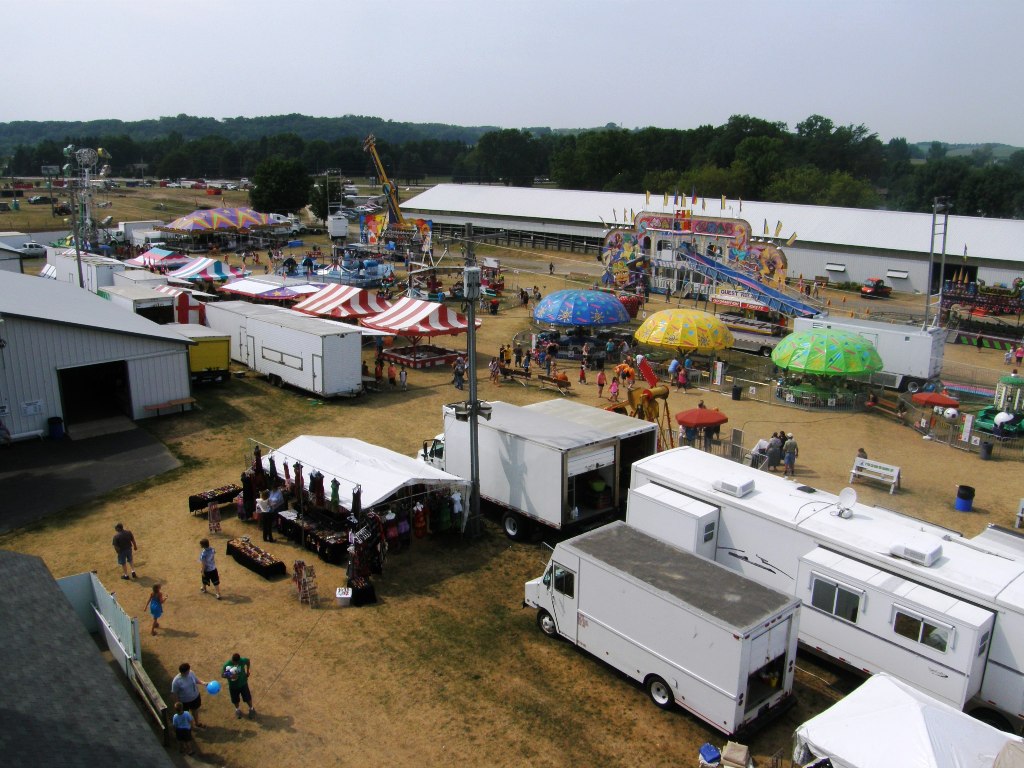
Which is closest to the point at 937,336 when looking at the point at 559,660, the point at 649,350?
the point at 649,350

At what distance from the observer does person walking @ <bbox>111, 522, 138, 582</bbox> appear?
14531 mm

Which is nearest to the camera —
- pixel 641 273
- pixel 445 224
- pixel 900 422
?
pixel 900 422

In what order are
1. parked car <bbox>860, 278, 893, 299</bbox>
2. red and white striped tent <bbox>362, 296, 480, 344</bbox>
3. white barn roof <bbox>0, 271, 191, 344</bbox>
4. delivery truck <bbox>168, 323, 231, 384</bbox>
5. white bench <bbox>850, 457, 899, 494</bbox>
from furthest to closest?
parked car <bbox>860, 278, 893, 299</bbox>, red and white striped tent <bbox>362, 296, 480, 344</bbox>, delivery truck <bbox>168, 323, 231, 384</bbox>, white barn roof <bbox>0, 271, 191, 344</bbox>, white bench <bbox>850, 457, 899, 494</bbox>

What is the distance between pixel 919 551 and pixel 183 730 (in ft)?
35.1

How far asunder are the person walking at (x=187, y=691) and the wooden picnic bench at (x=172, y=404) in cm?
1538

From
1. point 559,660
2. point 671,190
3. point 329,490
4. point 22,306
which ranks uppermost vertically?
point 671,190

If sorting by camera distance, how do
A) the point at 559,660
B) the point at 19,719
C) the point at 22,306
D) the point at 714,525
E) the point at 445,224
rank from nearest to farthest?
the point at 19,719 < the point at 559,660 < the point at 714,525 < the point at 22,306 < the point at 445,224

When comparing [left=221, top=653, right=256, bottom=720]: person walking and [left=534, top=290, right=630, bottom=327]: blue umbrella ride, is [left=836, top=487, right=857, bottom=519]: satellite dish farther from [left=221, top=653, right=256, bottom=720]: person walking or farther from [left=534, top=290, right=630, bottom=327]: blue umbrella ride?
[left=534, top=290, right=630, bottom=327]: blue umbrella ride

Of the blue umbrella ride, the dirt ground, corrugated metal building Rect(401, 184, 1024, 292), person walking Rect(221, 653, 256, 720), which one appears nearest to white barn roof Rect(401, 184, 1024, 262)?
corrugated metal building Rect(401, 184, 1024, 292)

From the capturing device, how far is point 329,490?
53.8 ft

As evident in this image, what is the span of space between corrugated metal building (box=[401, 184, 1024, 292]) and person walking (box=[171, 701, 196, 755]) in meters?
39.7

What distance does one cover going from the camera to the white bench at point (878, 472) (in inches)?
773

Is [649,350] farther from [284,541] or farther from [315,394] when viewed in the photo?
[284,541]

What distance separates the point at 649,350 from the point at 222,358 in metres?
18.4
